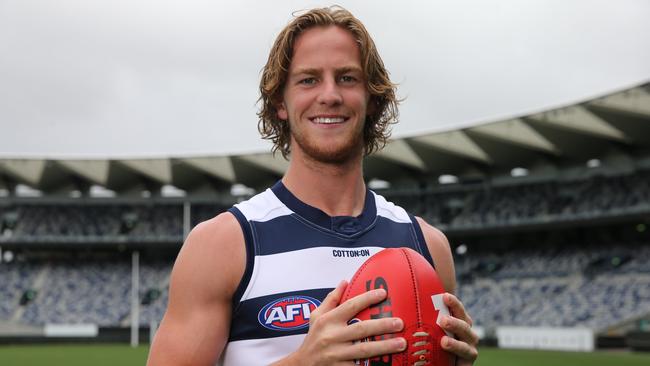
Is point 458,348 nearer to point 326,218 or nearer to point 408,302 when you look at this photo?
point 408,302

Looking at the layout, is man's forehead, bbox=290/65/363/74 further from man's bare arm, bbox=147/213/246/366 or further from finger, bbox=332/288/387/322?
finger, bbox=332/288/387/322

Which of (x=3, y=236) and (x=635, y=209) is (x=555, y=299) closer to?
(x=635, y=209)

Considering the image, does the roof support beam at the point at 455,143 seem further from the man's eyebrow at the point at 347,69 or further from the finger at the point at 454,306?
the finger at the point at 454,306

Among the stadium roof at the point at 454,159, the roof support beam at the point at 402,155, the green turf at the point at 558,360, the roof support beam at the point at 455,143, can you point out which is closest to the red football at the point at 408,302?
the green turf at the point at 558,360

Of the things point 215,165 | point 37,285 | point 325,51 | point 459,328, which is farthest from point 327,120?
point 37,285

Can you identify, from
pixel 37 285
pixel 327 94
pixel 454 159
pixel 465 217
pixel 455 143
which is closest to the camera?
pixel 327 94

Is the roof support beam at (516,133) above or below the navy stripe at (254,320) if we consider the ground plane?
Result: above

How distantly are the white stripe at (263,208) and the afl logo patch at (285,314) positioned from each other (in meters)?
0.31

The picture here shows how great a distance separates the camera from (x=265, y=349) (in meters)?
2.37

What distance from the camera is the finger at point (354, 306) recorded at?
2.00 metres

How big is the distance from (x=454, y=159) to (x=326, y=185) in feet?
133

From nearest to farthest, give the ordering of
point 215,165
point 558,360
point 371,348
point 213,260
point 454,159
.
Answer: point 371,348 → point 213,260 → point 558,360 → point 454,159 → point 215,165

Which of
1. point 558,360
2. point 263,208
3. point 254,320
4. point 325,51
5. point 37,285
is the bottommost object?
point 558,360

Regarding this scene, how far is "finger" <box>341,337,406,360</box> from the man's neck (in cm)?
69
